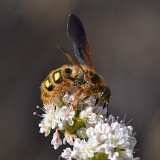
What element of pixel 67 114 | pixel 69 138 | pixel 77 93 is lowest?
pixel 69 138

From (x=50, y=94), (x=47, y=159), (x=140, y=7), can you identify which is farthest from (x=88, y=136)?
(x=140, y=7)

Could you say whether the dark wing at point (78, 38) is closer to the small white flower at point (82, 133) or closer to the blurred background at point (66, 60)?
the small white flower at point (82, 133)

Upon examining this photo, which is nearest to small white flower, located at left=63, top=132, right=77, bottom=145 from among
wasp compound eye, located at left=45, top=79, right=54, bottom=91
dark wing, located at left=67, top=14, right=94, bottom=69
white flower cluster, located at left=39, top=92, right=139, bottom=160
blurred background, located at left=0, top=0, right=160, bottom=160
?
white flower cluster, located at left=39, top=92, right=139, bottom=160

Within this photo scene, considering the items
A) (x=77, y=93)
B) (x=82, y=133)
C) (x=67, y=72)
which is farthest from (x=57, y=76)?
(x=82, y=133)

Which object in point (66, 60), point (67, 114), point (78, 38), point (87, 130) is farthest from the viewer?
point (66, 60)

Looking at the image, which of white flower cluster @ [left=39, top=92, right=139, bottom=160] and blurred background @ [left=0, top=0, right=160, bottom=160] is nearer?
white flower cluster @ [left=39, top=92, right=139, bottom=160]

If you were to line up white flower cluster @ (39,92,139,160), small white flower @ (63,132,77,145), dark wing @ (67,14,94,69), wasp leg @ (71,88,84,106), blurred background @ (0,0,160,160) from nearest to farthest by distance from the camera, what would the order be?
white flower cluster @ (39,92,139,160) < small white flower @ (63,132,77,145) < wasp leg @ (71,88,84,106) < dark wing @ (67,14,94,69) < blurred background @ (0,0,160,160)

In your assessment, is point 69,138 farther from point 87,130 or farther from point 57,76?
point 57,76

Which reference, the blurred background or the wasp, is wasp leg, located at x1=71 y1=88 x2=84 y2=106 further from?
the blurred background
